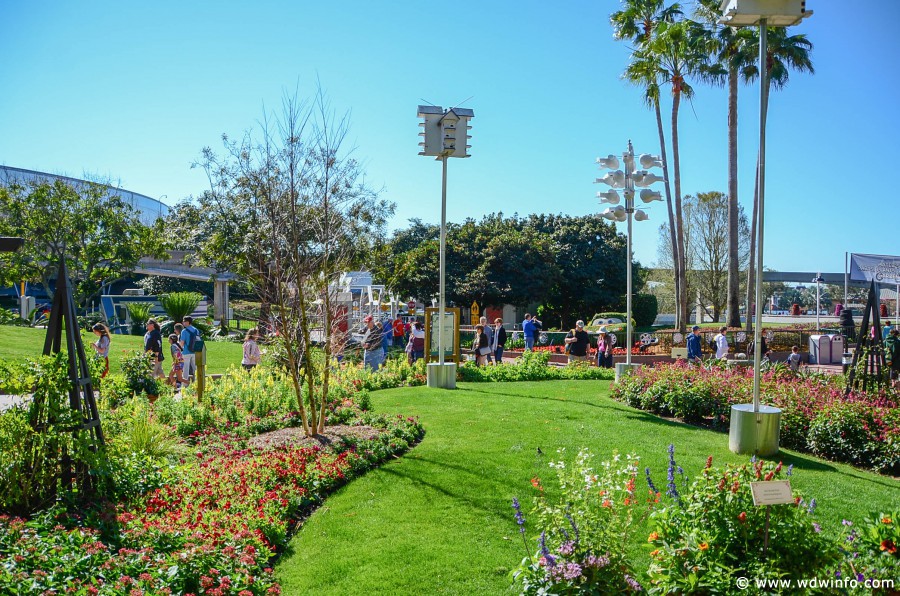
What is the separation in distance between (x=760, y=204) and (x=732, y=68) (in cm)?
2196

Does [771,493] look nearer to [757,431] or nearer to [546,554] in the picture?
[546,554]

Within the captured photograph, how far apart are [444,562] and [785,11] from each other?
6.45m

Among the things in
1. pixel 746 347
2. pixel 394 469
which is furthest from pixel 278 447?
pixel 746 347

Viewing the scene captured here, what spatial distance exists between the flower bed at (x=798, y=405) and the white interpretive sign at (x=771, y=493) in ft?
19.4

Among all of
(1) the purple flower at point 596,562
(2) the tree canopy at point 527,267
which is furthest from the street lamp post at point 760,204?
(2) the tree canopy at point 527,267

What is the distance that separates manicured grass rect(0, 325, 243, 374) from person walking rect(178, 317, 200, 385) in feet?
5.26

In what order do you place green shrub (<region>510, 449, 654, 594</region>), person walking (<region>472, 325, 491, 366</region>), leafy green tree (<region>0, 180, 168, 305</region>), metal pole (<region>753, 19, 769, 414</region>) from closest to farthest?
green shrub (<region>510, 449, 654, 594</region>)
metal pole (<region>753, 19, 769, 414</region>)
person walking (<region>472, 325, 491, 366</region>)
leafy green tree (<region>0, 180, 168, 305</region>)

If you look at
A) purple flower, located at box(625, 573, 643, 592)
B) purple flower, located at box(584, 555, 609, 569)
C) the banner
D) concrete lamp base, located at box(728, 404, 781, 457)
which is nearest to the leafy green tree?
concrete lamp base, located at box(728, 404, 781, 457)

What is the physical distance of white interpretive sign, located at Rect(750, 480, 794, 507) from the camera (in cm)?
317

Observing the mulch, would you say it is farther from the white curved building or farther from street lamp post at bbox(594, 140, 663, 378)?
the white curved building

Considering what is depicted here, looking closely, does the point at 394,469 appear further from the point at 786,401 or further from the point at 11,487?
the point at 786,401

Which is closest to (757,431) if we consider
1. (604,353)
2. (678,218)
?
(604,353)

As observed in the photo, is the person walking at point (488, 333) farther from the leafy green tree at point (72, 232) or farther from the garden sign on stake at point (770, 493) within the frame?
the leafy green tree at point (72, 232)

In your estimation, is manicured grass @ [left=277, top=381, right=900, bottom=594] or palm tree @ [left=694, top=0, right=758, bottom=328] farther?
palm tree @ [left=694, top=0, right=758, bottom=328]
